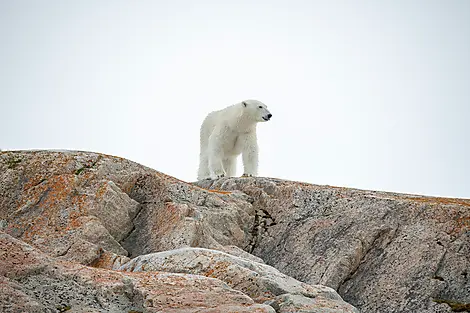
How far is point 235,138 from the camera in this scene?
1745 centimetres

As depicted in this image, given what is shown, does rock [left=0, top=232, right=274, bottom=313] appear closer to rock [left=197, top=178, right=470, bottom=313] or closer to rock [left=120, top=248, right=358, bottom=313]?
rock [left=120, top=248, right=358, bottom=313]

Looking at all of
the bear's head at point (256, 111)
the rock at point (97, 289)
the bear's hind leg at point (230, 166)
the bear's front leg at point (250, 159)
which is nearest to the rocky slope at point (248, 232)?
the rock at point (97, 289)

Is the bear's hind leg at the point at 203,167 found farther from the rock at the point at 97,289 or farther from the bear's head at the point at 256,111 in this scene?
the rock at the point at 97,289

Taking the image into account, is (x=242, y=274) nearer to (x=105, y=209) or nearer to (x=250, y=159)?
(x=105, y=209)

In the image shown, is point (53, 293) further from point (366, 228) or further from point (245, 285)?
point (366, 228)

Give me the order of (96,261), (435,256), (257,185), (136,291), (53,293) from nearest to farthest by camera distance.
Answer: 1. (53,293)
2. (136,291)
3. (96,261)
4. (435,256)
5. (257,185)

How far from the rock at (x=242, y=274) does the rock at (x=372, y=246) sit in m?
2.69

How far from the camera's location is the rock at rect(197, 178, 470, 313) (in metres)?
9.17

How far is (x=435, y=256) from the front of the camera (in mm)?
9484

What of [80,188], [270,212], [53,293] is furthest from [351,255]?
[53,293]

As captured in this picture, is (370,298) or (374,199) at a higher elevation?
(374,199)

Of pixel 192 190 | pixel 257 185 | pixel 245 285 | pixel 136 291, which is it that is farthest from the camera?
pixel 257 185

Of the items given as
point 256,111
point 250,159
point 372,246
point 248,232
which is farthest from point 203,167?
point 372,246

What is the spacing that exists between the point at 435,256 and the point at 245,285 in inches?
168
